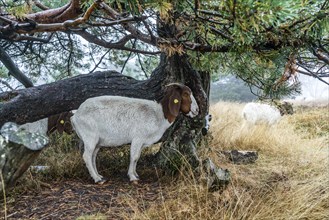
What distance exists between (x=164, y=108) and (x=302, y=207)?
0.99 meters

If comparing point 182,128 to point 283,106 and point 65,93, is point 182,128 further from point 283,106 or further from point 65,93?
point 283,106

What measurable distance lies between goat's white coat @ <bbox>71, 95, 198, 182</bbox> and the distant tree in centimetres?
A: 25

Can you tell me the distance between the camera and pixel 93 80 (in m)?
2.34

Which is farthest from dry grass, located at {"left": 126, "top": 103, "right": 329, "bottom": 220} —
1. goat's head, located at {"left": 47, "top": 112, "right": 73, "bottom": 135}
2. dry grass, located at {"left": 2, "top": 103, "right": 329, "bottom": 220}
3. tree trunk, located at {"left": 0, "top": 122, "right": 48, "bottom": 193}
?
goat's head, located at {"left": 47, "top": 112, "right": 73, "bottom": 135}

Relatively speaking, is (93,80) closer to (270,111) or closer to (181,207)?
(181,207)

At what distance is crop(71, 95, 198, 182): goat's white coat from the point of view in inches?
79.5

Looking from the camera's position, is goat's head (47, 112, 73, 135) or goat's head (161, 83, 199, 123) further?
goat's head (47, 112, 73, 135)

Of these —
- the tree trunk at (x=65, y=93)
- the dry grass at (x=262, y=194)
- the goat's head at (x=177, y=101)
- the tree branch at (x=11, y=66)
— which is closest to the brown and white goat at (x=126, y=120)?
the goat's head at (x=177, y=101)

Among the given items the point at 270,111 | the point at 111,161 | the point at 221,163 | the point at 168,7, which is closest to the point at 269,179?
the point at 221,163

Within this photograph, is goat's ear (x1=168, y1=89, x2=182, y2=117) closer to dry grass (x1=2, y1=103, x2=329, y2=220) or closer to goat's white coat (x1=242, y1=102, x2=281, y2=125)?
dry grass (x1=2, y1=103, x2=329, y2=220)

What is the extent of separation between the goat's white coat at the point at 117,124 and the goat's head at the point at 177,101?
2 cm

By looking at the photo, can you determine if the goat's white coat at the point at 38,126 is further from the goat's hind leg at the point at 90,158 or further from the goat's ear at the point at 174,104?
the goat's ear at the point at 174,104

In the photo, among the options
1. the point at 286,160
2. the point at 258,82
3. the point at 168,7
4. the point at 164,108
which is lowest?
the point at 286,160

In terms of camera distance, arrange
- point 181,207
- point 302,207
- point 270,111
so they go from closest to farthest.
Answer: point 181,207 → point 302,207 → point 270,111
